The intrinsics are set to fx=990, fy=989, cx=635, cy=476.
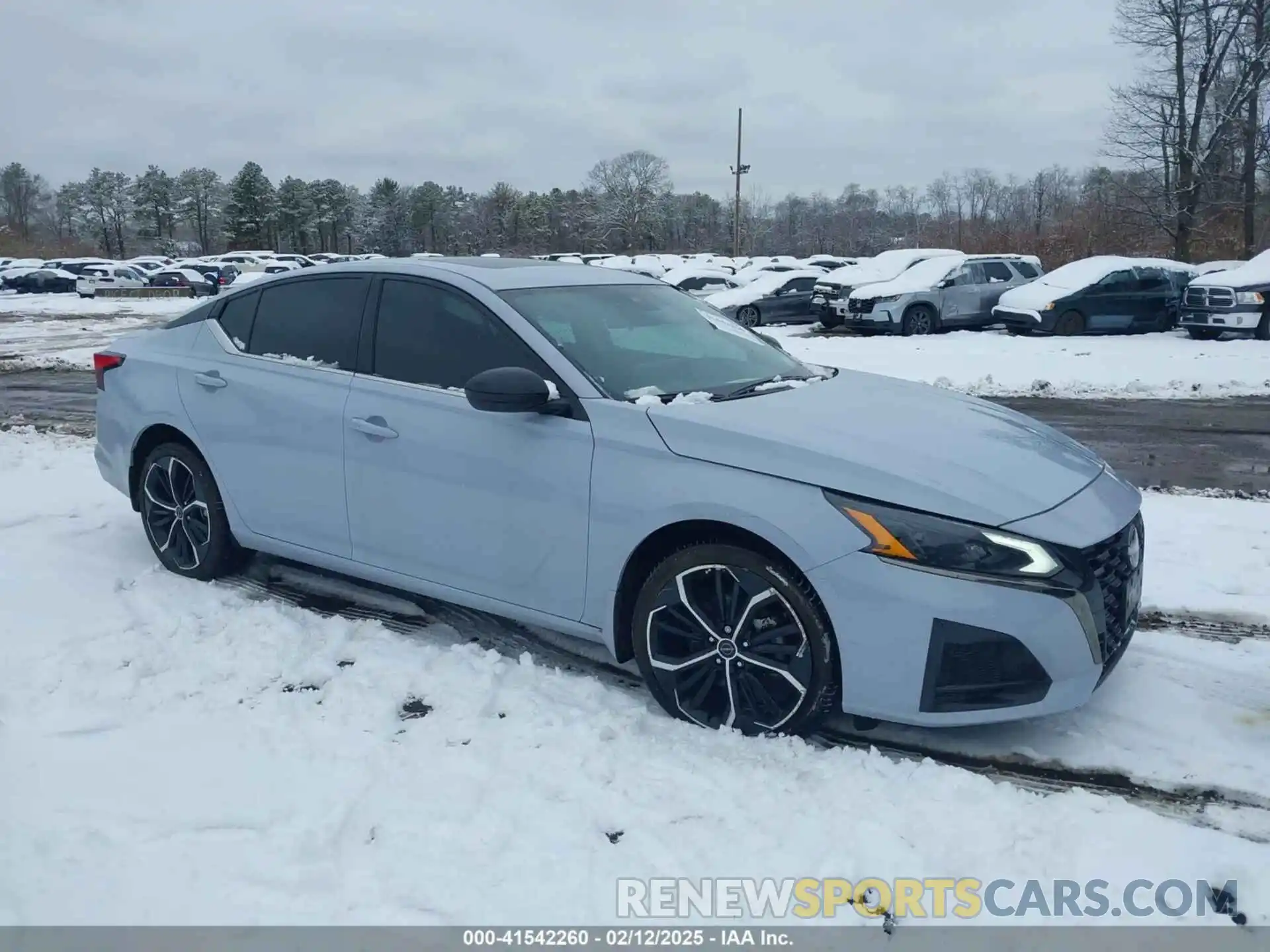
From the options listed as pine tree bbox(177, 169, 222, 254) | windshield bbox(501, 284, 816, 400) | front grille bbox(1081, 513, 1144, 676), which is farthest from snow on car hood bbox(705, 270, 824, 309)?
pine tree bbox(177, 169, 222, 254)

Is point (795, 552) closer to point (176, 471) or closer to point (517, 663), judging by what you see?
point (517, 663)

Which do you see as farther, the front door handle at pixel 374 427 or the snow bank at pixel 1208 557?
the snow bank at pixel 1208 557

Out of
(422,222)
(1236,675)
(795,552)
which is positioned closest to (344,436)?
(795,552)

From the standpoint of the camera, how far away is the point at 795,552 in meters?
3.23

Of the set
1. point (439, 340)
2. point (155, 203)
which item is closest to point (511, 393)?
point (439, 340)

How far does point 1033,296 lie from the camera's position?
1925cm

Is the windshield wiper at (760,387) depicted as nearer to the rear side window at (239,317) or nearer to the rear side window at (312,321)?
the rear side window at (312,321)

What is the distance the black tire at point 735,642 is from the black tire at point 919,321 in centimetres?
1767

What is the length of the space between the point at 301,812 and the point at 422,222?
102881 millimetres

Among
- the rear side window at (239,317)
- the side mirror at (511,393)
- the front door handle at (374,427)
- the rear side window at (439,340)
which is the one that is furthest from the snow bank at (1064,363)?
the side mirror at (511,393)

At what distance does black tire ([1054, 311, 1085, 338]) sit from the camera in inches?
749

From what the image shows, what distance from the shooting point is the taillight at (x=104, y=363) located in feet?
17.7

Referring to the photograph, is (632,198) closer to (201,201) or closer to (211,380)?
(201,201)

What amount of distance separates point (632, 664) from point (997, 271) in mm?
19276
